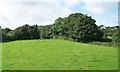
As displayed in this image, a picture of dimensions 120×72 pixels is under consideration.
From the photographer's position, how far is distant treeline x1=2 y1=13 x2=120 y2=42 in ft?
174

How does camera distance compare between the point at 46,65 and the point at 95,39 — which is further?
the point at 95,39

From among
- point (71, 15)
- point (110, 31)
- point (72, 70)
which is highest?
point (71, 15)

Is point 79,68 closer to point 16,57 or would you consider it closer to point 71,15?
point 16,57

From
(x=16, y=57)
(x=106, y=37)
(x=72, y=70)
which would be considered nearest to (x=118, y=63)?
(x=72, y=70)

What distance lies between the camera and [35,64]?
23.0 metres

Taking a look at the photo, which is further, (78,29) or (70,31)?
(70,31)

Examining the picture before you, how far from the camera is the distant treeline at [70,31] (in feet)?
174

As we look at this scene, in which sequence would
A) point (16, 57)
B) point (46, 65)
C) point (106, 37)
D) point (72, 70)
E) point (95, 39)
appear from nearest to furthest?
1. point (72, 70)
2. point (46, 65)
3. point (16, 57)
4. point (95, 39)
5. point (106, 37)

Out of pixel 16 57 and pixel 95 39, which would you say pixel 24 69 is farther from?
pixel 95 39

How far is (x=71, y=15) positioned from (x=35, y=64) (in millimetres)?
36196

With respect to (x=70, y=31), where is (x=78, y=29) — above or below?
above

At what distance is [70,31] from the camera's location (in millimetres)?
55375

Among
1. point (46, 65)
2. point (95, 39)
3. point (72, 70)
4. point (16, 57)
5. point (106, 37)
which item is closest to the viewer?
point (72, 70)

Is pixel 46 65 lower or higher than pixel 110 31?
lower
